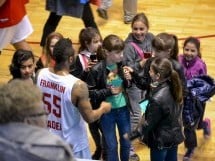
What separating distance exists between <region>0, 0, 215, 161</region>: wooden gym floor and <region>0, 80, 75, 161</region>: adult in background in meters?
3.72

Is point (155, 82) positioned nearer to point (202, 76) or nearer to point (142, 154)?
point (202, 76)

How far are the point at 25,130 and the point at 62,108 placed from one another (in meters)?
Result: 1.36

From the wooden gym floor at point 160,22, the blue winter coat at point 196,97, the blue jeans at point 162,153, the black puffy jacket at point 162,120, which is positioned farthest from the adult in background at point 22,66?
the wooden gym floor at point 160,22

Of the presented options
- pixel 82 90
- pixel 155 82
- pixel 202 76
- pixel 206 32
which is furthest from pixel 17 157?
pixel 206 32

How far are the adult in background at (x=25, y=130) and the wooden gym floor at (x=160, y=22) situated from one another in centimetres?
372

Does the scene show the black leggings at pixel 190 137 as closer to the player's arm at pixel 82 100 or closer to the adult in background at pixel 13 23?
the player's arm at pixel 82 100

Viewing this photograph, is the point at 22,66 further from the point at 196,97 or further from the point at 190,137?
the point at 190,137

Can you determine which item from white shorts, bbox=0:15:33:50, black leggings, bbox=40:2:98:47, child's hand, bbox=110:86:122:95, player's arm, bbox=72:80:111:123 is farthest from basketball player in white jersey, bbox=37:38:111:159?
black leggings, bbox=40:2:98:47

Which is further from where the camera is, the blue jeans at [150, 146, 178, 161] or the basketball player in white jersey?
the blue jeans at [150, 146, 178, 161]

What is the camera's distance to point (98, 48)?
423 cm

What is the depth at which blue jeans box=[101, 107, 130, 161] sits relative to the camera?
4.13 meters

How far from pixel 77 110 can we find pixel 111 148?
774 millimetres

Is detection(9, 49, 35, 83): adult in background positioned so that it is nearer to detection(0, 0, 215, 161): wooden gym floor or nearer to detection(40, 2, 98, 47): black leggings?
detection(0, 0, 215, 161): wooden gym floor

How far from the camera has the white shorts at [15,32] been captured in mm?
5102
